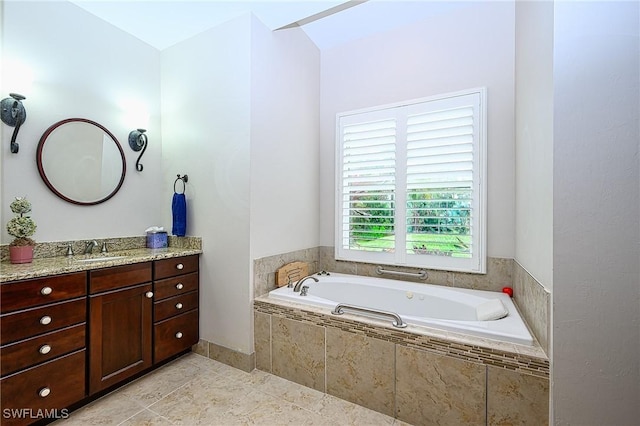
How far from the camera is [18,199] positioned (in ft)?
5.84

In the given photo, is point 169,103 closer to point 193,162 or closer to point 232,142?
point 193,162

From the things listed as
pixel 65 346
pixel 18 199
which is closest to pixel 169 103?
pixel 18 199

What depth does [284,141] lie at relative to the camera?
2.57m

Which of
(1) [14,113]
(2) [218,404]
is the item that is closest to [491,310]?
(2) [218,404]

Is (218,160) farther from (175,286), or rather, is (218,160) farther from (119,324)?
(119,324)

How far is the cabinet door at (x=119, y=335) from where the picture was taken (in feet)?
5.64

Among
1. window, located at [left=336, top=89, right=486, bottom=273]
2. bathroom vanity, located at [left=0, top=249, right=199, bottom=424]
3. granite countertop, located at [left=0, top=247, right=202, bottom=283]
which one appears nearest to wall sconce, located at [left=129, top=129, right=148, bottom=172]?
granite countertop, located at [left=0, top=247, right=202, bottom=283]

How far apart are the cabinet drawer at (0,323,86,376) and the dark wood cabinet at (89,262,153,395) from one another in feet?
0.25

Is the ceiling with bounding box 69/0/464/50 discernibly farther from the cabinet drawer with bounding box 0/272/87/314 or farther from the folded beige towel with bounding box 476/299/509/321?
the folded beige towel with bounding box 476/299/509/321

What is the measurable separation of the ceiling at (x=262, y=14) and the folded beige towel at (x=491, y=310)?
2.41 m

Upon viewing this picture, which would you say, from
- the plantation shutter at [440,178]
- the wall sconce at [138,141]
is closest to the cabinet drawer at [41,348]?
the wall sconce at [138,141]

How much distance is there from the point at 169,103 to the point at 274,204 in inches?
54.5

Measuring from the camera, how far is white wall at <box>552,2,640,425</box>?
1.09 meters

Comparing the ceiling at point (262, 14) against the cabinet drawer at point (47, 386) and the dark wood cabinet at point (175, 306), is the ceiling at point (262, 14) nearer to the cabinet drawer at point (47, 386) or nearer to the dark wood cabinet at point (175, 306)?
the dark wood cabinet at point (175, 306)
